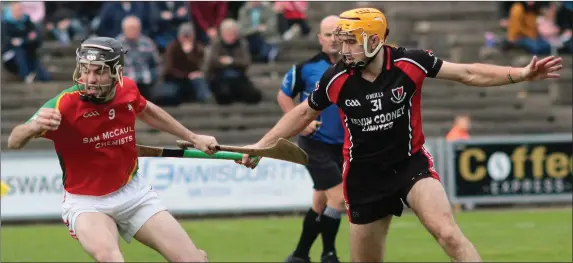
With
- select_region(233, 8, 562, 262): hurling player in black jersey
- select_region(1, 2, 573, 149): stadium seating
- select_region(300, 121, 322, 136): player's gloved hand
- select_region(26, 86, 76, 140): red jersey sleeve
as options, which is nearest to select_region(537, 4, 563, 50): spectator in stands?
select_region(1, 2, 573, 149): stadium seating

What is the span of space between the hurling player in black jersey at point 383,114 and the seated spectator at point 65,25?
12.2 metres

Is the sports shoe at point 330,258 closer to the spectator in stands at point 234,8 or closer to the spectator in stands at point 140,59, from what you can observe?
the spectator in stands at point 140,59

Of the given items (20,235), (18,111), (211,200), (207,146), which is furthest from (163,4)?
(207,146)

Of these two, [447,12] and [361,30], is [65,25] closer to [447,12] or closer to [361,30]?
[447,12]

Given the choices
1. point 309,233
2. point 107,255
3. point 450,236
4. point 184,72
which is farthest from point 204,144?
point 184,72

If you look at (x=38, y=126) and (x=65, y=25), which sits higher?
(x=38, y=126)

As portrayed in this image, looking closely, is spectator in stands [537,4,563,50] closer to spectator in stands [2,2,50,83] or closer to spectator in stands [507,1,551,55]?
spectator in stands [507,1,551,55]

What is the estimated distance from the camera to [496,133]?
19125mm

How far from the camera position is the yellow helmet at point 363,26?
7.59m

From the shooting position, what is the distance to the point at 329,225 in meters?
10.5

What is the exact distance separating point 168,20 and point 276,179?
4.38m

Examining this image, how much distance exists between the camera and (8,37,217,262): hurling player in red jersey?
23.3 feet

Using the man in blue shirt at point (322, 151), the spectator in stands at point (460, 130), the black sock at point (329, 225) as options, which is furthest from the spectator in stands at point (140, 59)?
the black sock at point (329, 225)

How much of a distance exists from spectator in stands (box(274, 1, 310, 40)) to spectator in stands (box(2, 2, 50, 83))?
4260mm
